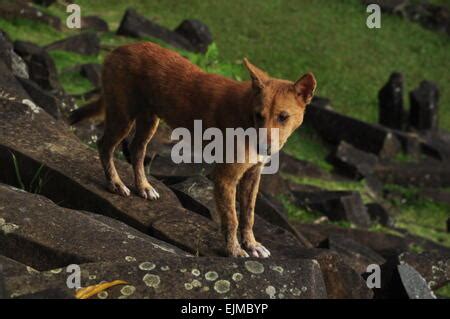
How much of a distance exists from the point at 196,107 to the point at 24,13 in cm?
1254

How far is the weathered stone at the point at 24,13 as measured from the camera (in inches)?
786

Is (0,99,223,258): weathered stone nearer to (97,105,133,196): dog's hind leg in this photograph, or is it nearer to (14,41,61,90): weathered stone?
(97,105,133,196): dog's hind leg

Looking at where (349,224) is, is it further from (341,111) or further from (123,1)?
(123,1)

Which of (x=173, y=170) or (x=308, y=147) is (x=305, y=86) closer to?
(x=173, y=170)

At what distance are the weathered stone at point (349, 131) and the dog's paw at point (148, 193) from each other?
13184mm

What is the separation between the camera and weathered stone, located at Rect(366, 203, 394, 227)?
1742 cm

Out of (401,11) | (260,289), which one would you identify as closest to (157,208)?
(260,289)

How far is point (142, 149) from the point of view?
9.65 metres

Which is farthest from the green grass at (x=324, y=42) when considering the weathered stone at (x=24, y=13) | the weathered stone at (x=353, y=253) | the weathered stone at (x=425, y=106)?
the weathered stone at (x=353, y=253)

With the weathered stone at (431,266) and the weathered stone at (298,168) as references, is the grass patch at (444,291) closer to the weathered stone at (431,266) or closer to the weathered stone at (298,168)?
the weathered stone at (431,266)

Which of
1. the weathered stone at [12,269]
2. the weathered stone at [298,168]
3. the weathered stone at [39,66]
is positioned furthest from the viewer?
the weathered stone at [298,168]

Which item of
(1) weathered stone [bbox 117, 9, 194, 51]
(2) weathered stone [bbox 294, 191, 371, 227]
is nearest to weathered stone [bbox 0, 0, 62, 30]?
(1) weathered stone [bbox 117, 9, 194, 51]

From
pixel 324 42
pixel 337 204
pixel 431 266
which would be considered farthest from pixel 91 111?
pixel 324 42
